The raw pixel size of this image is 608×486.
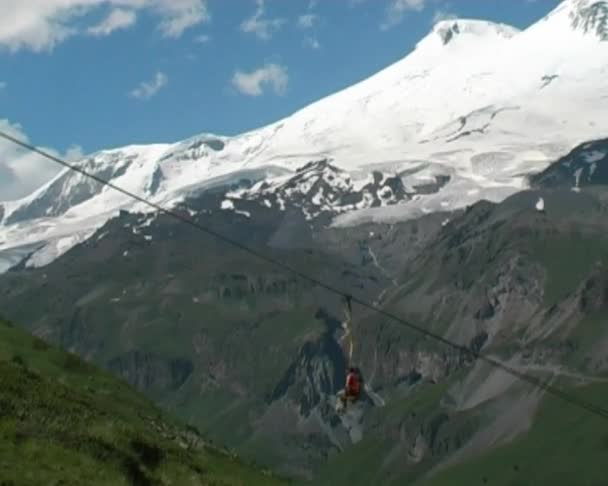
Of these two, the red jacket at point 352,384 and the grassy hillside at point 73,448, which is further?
the red jacket at point 352,384

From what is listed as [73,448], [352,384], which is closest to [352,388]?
[352,384]

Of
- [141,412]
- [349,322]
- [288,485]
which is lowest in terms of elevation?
[288,485]

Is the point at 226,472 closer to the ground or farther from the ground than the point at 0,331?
closer to the ground

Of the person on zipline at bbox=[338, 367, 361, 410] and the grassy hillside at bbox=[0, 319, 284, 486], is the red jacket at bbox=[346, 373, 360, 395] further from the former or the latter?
the grassy hillside at bbox=[0, 319, 284, 486]

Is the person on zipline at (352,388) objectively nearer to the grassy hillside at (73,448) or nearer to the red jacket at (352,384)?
the red jacket at (352,384)

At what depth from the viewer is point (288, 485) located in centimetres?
6619

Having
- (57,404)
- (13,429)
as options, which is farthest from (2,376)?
(13,429)

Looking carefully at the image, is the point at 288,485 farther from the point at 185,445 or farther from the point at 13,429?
the point at 13,429

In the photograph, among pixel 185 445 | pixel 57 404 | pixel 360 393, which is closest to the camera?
pixel 57 404

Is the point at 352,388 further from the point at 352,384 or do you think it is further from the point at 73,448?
the point at 73,448

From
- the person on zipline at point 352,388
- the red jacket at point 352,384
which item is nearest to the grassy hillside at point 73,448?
the person on zipline at point 352,388

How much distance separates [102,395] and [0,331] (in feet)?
33.6

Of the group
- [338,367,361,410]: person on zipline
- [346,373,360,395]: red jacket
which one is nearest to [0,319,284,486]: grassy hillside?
[338,367,361,410]: person on zipline

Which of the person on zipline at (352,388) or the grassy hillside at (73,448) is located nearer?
the grassy hillside at (73,448)
